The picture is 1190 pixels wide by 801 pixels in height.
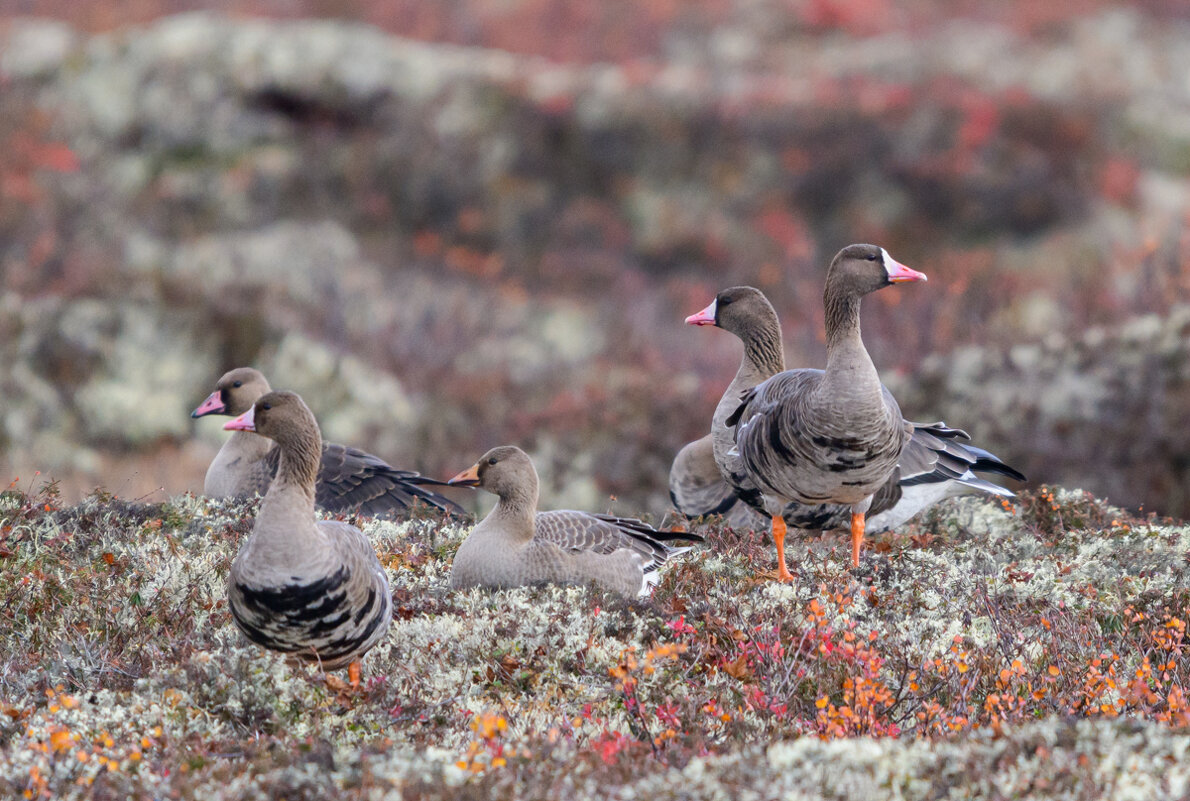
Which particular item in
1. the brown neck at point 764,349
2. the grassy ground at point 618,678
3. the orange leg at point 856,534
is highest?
the brown neck at point 764,349

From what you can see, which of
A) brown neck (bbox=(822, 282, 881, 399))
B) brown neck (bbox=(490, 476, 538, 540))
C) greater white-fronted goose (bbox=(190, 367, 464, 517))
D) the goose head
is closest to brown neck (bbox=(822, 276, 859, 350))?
brown neck (bbox=(822, 282, 881, 399))

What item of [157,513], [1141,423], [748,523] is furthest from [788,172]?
[157,513]

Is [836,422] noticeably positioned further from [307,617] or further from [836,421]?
[307,617]

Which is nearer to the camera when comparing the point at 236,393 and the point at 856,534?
the point at 856,534

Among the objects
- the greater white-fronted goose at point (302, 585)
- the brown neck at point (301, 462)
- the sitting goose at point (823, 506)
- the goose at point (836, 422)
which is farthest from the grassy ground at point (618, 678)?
the brown neck at point (301, 462)

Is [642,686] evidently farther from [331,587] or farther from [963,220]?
[963,220]

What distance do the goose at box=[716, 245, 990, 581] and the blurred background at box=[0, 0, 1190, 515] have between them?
22.6ft

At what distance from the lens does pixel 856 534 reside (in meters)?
8.30

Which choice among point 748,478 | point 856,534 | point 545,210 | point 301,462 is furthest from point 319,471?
point 545,210

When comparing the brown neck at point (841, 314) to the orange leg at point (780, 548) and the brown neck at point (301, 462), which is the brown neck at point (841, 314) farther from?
the brown neck at point (301, 462)

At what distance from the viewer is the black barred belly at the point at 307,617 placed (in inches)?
227

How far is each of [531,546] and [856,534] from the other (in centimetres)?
223

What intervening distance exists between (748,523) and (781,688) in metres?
3.71

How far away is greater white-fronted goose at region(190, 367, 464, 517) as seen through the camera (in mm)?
9914
